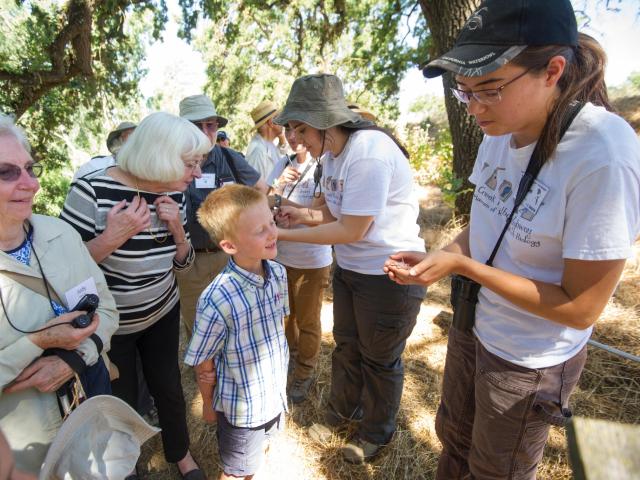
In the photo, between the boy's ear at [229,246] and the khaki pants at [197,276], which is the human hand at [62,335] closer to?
the boy's ear at [229,246]

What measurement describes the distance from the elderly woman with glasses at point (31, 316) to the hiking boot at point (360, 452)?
1.63 m

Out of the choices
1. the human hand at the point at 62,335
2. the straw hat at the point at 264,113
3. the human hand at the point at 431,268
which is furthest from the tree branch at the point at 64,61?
the human hand at the point at 431,268

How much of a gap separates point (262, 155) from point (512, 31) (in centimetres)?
305

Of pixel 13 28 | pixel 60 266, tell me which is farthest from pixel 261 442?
pixel 13 28

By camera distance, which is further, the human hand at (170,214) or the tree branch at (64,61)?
the tree branch at (64,61)

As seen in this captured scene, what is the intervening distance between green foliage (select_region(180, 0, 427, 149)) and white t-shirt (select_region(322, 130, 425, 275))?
766 cm

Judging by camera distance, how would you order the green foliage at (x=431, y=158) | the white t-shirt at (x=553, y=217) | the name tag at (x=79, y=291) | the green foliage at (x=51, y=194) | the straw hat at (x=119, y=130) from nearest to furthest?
the white t-shirt at (x=553, y=217), the name tag at (x=79, y=291), the straw hat at (x=119, y=130), the green foliage at (x=431, y=158), the green foliage at (x=51, y=194)

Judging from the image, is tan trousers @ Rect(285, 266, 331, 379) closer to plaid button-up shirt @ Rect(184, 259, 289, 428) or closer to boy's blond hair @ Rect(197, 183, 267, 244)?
plaid button-up shirt @ Rect(184, 259, 289, 428)

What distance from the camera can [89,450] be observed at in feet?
4.27

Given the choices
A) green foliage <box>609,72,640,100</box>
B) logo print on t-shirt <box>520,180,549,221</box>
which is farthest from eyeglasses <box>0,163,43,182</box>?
green foliage <box>609,72,640,100</box>

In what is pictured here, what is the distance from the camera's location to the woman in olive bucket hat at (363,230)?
1.88 meters

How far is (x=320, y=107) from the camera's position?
1959 millimetres

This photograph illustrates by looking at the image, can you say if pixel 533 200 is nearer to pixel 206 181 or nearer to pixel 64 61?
pixel 206 181

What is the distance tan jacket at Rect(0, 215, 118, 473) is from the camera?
1.30m
